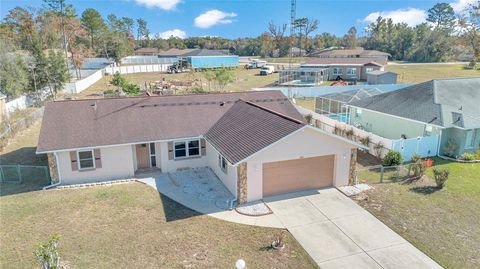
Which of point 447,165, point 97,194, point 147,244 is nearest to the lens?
point 147,244

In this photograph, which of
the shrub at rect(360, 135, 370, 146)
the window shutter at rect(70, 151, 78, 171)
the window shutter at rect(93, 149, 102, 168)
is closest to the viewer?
the window shutter at rect(70, 151, 78, 171)

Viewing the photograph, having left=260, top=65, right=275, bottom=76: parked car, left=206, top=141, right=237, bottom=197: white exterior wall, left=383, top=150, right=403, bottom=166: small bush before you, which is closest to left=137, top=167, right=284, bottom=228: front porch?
left=206, top=141, right=237, bottom=197: white exterior wall

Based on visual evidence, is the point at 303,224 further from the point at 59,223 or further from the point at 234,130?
the point at 59,223

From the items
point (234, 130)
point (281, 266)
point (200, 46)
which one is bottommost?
point (281, 266)

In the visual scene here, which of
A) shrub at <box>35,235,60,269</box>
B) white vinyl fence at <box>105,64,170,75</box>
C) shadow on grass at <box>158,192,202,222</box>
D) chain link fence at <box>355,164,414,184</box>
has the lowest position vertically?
shadow on grass at <box>158,192,202,222</box>

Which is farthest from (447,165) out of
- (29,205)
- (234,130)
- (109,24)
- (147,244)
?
(109,24)

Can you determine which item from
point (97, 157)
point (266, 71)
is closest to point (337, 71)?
point (266, 71)

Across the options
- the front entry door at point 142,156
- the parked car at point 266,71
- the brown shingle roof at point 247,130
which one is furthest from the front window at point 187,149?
the parked car at point 266,71

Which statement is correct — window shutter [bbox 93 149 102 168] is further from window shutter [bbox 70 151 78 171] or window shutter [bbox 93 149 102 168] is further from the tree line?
the tree line
